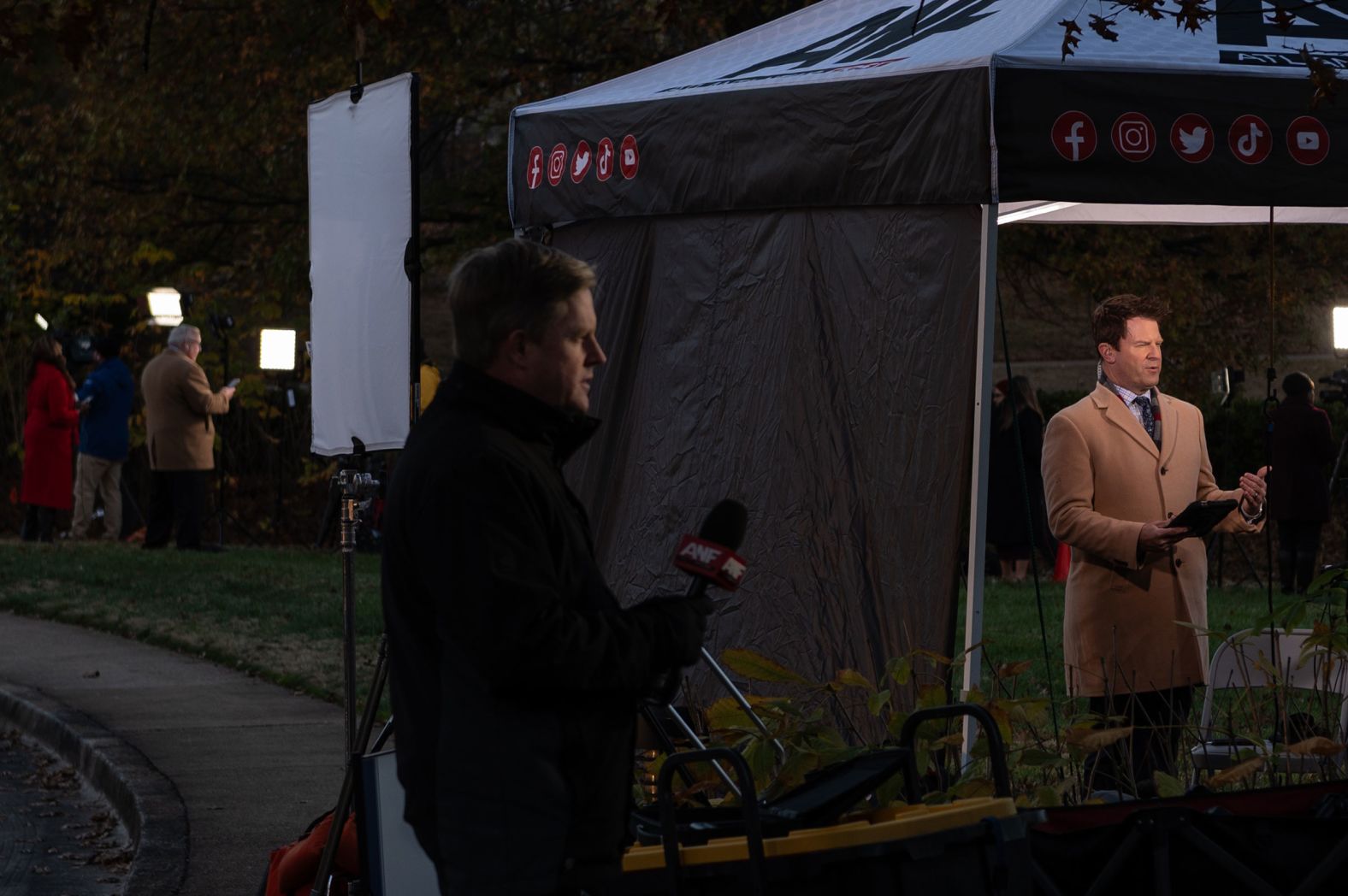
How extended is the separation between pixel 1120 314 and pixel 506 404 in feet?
11.7

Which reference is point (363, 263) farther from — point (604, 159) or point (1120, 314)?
point (1120, 314)

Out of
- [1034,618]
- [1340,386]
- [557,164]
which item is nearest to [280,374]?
[1340,386]

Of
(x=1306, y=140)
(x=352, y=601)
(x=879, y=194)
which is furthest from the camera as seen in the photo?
(x=879, y=194)

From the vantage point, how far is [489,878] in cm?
292

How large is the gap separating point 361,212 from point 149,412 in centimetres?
1273

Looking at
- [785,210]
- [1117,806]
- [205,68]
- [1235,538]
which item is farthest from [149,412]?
[1117,806]

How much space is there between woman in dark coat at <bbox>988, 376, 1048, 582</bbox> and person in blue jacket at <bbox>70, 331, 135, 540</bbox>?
831cm

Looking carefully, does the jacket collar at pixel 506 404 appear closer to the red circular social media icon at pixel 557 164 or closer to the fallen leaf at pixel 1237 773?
the fallen leaf at pixel 1237 773

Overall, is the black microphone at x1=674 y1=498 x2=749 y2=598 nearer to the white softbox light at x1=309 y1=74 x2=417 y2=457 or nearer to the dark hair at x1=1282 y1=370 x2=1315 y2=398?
the white softbox light at x1=309 y1=74 x2=417 y2=457

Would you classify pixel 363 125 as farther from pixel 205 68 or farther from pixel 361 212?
pixel 205 68

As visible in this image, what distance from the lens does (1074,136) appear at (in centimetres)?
611

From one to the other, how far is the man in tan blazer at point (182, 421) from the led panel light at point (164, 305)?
507 cm

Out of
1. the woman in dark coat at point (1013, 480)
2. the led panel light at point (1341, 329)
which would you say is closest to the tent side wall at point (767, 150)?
the woman in dark coat at point (1013, 480)

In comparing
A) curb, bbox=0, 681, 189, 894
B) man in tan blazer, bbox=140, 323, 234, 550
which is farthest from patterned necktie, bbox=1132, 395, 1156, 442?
man in tan blazer, bbox=140, 323, 234, 550
